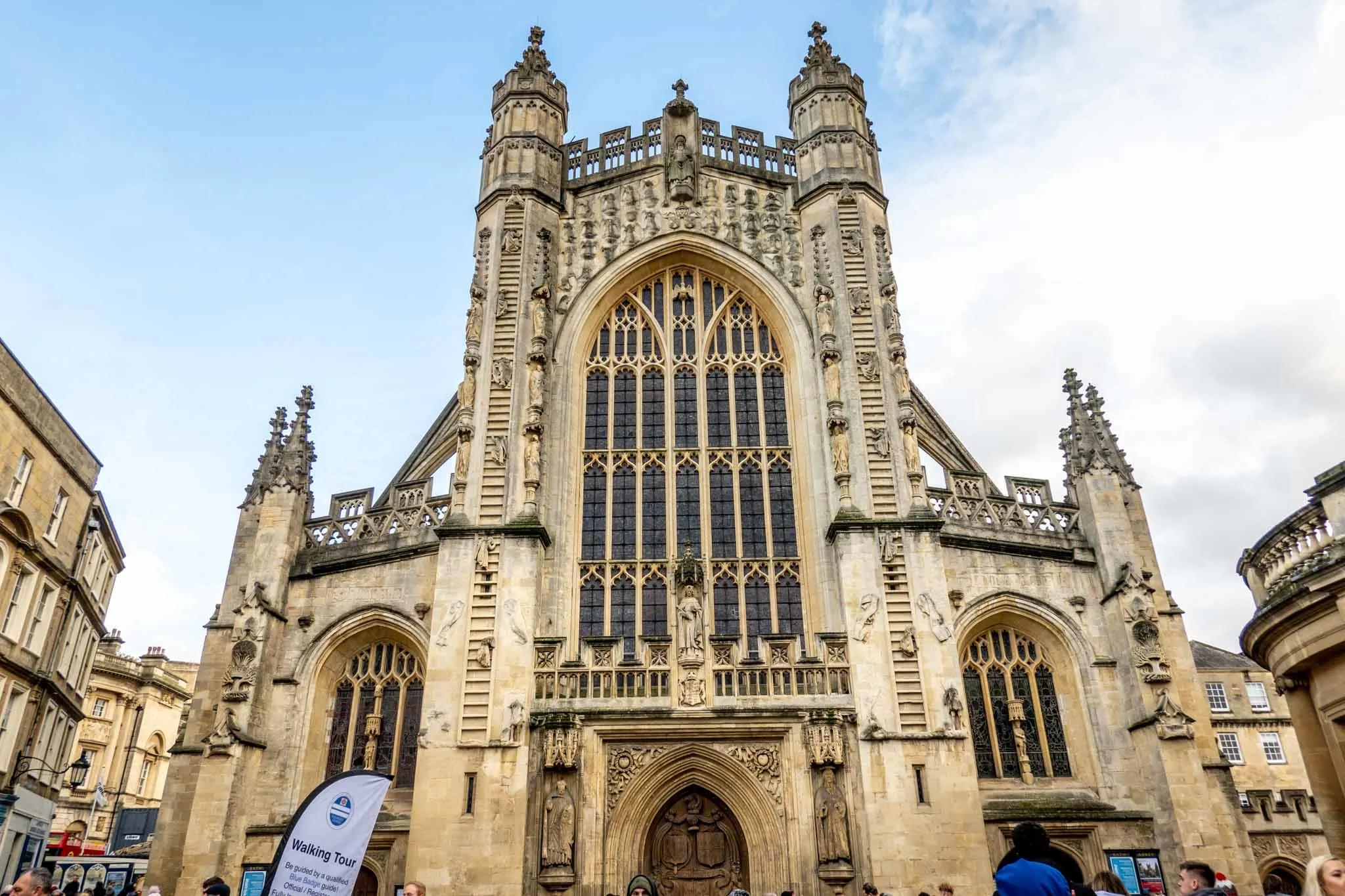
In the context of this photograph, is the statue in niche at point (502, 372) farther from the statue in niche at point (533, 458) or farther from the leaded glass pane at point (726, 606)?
the leaded glass pane at point (726, 606)

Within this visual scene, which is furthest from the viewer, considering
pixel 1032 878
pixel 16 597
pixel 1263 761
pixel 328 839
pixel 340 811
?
pixel 1263 761

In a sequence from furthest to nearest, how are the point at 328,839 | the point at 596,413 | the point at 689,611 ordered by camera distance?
the point at 596,413, the point at 689,611, the point at 328,839

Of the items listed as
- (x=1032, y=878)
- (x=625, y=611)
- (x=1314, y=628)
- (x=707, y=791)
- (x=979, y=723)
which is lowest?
(x=1032, y=878)

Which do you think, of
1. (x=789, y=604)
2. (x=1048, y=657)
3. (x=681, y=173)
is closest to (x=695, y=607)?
(x=789, y=604)

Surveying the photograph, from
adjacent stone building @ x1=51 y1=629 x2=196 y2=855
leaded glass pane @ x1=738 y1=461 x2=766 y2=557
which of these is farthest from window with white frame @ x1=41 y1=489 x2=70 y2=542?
adjacent stone building @ x1=51 y1=629 x2=196 y2=855

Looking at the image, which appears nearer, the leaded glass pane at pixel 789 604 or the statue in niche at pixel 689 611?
the statue in niche at pixel 689 611

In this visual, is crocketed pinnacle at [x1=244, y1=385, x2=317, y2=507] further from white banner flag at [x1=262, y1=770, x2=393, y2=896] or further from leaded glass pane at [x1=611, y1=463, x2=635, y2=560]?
white banner flag at [x1=262, y1=770, x2=393, y2=896]

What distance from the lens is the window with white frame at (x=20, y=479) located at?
59.9 feet

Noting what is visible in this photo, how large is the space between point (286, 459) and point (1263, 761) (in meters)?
35.0

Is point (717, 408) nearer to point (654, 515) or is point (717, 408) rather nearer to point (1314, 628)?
point (654, 515)

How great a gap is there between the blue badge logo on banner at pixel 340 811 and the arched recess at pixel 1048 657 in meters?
13.5

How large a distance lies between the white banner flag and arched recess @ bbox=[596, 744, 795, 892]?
9.77 meters

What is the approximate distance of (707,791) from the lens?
55.9 feet

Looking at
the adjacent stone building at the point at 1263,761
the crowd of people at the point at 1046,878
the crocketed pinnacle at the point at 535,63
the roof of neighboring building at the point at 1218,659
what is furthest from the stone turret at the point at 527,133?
the roof of neighboring building at the point at 1218,659
